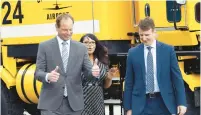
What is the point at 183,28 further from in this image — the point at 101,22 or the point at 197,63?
the point at 101,22

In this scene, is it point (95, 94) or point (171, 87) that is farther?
point (95, 94)

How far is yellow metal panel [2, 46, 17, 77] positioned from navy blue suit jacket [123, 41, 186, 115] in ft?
13.8

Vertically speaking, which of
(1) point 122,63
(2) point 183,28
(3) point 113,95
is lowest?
(3) point 113,95

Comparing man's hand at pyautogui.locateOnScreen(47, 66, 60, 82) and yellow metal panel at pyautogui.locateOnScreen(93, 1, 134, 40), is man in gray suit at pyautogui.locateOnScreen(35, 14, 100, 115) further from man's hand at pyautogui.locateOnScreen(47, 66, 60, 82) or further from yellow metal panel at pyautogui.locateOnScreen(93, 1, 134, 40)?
yellow metal panel at pyautogui.locateOnScreen(93, 1, 134, 40)

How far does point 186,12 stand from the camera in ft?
23.9

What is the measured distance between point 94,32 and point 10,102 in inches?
84.8

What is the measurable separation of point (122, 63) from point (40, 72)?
9.48 ft

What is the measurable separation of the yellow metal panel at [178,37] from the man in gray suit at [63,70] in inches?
92.3

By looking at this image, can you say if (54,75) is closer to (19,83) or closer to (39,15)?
(39,15)

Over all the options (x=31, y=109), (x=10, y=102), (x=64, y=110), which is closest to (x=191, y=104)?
(x=64, y=110)

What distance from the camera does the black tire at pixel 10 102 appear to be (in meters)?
9.14

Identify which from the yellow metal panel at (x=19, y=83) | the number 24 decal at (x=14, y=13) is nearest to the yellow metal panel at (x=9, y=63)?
the yellow metal panel at (x=19, y=83)

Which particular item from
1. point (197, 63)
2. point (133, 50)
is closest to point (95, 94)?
point (133, 50)

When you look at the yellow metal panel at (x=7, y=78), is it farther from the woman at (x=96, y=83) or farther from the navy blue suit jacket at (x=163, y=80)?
the navy blue suit jacket at (x=163, y=80)
